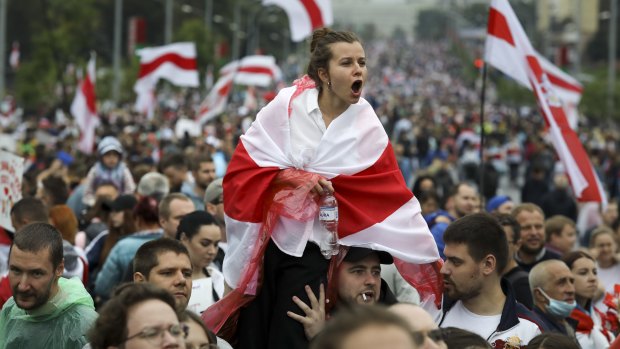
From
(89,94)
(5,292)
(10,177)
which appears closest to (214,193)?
(10,177)

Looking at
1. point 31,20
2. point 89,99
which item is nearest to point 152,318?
point 89,99

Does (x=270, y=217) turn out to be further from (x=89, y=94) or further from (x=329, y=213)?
(x=89, y=94)

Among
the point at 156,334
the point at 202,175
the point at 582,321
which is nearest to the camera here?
the point at 156,334

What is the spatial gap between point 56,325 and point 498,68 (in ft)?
19.5

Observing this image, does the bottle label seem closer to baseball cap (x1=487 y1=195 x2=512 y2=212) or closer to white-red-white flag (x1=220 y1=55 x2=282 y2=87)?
baseball cap (x1=487 y1=195 x2=512 y2=212)

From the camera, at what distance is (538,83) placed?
11.2 m

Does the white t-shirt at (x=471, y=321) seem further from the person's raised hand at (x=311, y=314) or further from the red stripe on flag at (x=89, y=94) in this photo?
the red stripe on flag at (x=89, y=94)

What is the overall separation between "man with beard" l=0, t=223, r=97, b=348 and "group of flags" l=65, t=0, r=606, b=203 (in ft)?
17.8

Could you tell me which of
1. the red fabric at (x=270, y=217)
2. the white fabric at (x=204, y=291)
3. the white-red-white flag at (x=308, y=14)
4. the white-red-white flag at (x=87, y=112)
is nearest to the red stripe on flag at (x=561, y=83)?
the white-red-white flag at (x=308, y=14)

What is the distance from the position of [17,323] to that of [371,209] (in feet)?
5.53

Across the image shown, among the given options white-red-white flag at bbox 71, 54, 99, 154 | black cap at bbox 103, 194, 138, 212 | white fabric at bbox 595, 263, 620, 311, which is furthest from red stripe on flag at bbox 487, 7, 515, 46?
white-red-white flag at bbox 71, 54, 99, 154

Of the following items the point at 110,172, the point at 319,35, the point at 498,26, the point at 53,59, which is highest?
the point at 319,35

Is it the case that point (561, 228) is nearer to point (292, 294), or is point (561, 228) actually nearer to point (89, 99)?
point (292, 294)

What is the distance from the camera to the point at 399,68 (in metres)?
156
